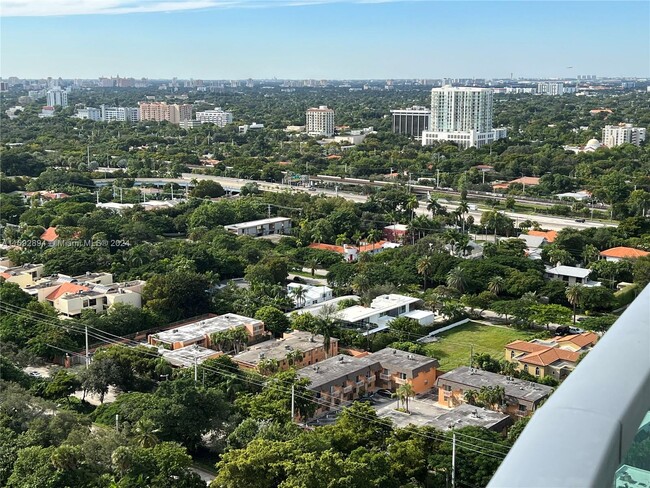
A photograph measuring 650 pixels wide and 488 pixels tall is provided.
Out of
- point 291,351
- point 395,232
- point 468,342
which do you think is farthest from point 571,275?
point 291,351

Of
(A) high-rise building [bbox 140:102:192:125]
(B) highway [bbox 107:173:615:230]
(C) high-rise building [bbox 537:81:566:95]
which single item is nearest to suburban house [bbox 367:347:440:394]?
(B) highway [bbox 107:173:615:230]

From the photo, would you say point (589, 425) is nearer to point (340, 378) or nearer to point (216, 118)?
point (340, 378)

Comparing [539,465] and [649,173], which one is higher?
[539,465]

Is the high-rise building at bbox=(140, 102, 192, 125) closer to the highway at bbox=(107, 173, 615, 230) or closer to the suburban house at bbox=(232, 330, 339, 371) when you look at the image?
the highway at bbox=(107, 173, 615, 230)

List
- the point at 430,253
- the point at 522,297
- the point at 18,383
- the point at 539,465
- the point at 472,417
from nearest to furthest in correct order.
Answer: the point at 539,465, the point at 472,417, the point at 18,383, the point at 522,297, the point at 430,253

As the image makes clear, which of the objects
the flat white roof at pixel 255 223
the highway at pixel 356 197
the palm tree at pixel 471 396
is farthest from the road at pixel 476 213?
the palm tree at pixel 471 396

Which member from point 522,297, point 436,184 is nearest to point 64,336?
point 522,297

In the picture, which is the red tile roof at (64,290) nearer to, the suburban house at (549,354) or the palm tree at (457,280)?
the palm tree at (457,280)

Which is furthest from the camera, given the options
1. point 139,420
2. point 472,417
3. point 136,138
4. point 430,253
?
point 136,138

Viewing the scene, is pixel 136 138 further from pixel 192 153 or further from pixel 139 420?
pixel 139 420
